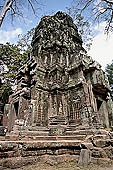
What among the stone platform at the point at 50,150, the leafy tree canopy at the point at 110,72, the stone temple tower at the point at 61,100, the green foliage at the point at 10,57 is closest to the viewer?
the stone platform at the point at 50,150

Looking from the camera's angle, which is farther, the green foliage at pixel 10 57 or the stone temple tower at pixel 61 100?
the green foliage at pixel 10 57

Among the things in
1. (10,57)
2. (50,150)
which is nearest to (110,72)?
(10,57)

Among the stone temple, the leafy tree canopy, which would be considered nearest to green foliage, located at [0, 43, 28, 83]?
the stone temple

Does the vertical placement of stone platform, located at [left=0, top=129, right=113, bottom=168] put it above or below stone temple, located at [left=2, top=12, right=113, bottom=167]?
below

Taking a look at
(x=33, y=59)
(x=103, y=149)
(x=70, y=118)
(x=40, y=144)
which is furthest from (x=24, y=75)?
(x=103, y=149)

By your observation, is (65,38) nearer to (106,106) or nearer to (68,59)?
(68,59)

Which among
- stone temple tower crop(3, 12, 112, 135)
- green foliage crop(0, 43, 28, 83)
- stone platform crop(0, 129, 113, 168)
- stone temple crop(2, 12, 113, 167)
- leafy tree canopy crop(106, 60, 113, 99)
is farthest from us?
leafy tree canopy crop(106, 60, 113, 99)

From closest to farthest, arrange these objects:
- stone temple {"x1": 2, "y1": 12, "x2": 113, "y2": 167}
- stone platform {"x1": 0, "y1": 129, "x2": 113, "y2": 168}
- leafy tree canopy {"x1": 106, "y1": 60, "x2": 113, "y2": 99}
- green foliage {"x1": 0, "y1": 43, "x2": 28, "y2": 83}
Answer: stone platform {"x1": 0, "y1": 129, "x2": 113, "y2": 168} < stone temple {"x1": 2, "y1": 12, "x2": 113, "y2": 167} < green foliage {"x1": 0, "y1": 43, "x2": 28, "y2": 83} < leafy tree canopy {"x1": 106, "y1": 60, "x2": 113, "y2": 99}

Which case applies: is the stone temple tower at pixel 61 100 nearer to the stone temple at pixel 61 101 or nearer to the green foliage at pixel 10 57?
the stone temple at pixel 61 101

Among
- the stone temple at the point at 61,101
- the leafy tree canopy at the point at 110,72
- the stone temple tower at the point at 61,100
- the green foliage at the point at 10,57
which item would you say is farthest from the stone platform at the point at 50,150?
the leafy tree canopy at the point at 110,72

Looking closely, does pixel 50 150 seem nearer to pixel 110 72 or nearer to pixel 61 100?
pixel 61 100

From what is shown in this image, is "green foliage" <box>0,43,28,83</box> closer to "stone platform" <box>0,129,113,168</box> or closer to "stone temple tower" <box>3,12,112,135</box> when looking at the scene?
"stone temple tower" <box>3,12,112,135</box>

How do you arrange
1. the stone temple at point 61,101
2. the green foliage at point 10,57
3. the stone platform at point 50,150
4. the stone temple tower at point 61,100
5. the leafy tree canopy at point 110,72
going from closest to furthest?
the stone platform at point 50,150 < the stone temple at point 61,101 < the stone temple tower at point 61,100 < the green foliage at point 10,57 < the leafy tree canopy at point 110,72

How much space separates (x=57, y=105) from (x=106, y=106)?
422cm
